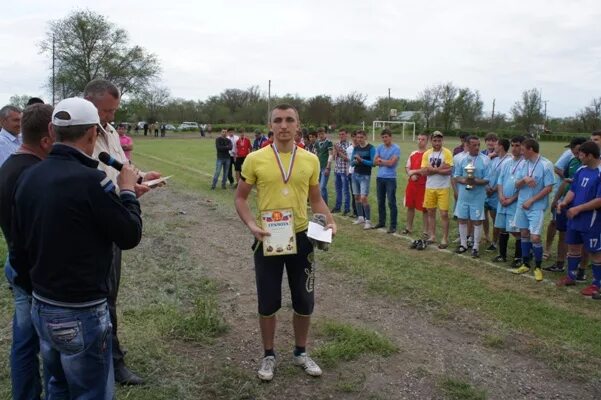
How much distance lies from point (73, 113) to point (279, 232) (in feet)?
5.98

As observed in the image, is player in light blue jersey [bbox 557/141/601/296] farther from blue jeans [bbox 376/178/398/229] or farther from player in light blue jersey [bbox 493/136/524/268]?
blue jeans [bbox 376/178/398/229]

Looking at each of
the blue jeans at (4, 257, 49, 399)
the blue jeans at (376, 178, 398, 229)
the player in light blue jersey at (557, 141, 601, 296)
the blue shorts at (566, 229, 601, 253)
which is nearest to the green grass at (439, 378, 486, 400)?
the blue jeans at (4, 257, 49, 399)

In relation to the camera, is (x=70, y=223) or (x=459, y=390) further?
(x=459, y=390)

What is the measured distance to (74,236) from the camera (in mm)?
2330

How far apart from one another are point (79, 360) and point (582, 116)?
65016 mm

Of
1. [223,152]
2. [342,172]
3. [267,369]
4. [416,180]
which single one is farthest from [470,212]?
[223,152]

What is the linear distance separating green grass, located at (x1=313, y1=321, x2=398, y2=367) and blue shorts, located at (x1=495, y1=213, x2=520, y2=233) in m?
3.54

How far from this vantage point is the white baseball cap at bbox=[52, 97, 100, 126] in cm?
238

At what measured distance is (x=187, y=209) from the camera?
12.0 m

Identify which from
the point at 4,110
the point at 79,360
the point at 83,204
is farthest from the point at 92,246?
the point at 4,110

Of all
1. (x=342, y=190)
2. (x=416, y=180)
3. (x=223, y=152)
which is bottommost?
(x=342, y=190)

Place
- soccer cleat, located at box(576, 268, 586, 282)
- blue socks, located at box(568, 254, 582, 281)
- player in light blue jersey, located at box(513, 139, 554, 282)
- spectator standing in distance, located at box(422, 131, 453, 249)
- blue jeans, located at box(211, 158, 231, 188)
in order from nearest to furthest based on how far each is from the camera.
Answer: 1. blue socks, located at box(568, 254, 582, 281)
2. soccer cleat, located at box(576, 268, 586, 282)
3. player in light blue jersey, located at box(513, 139, 554, 282)
4. spectator standing in distance, located at box(422, 131, 453, 249)
5. blue jeans, located at box(211, 158, 231, 188)

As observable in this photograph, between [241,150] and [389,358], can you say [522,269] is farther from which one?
[241,150]

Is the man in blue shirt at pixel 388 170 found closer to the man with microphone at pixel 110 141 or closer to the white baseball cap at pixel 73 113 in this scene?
the man with microphone at pixel 110 141
